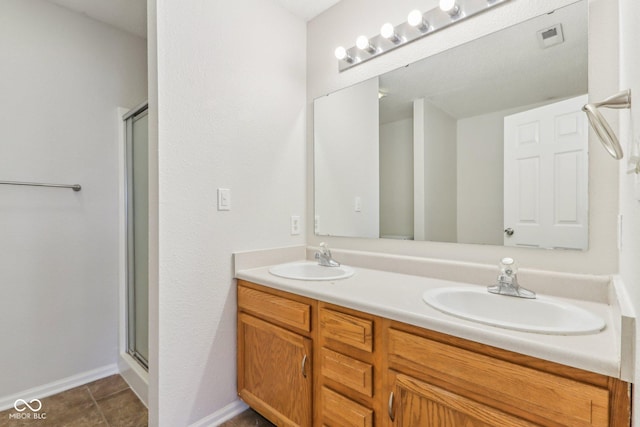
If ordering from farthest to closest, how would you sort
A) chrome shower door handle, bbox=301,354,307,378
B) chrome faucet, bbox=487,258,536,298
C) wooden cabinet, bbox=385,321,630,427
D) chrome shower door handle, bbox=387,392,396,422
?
chrome shower door handle, bbox=301,354,307,378 < chrome faucet, bbox=487,258,536,298 < chrome shower door handle, bbox=387,392,396,422 < wooden cabinet, bbox=385,321,630,427

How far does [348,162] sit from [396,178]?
1.16 ft

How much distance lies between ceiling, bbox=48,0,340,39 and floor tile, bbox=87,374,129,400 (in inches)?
95.1

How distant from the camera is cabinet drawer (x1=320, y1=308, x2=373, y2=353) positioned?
105cm

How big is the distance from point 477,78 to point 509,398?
50.2 inches

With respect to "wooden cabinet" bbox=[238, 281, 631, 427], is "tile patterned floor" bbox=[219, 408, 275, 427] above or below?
below

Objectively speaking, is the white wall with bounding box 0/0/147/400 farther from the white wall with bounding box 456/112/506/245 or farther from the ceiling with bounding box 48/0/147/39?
the white wall with bounding box 456/112/506/245

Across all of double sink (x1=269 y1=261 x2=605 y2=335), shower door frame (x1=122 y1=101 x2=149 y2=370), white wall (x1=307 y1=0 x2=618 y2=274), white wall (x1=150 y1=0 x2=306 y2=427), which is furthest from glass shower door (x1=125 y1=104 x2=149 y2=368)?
double sink (x1=269 y1=261 x2=605 y2=335)

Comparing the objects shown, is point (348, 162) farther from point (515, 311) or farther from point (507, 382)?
point (507, 382)

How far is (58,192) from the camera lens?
6.08ft

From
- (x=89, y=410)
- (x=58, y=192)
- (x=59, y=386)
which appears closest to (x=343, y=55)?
(x=58, y=192)

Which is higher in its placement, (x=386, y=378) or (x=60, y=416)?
(x=386, y=378)

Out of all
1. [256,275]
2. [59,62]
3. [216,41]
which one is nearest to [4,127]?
[59,62]

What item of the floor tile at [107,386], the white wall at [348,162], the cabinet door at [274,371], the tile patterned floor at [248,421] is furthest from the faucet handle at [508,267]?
the floor tile at [107,386]

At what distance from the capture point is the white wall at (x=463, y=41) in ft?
Result: 3.46
